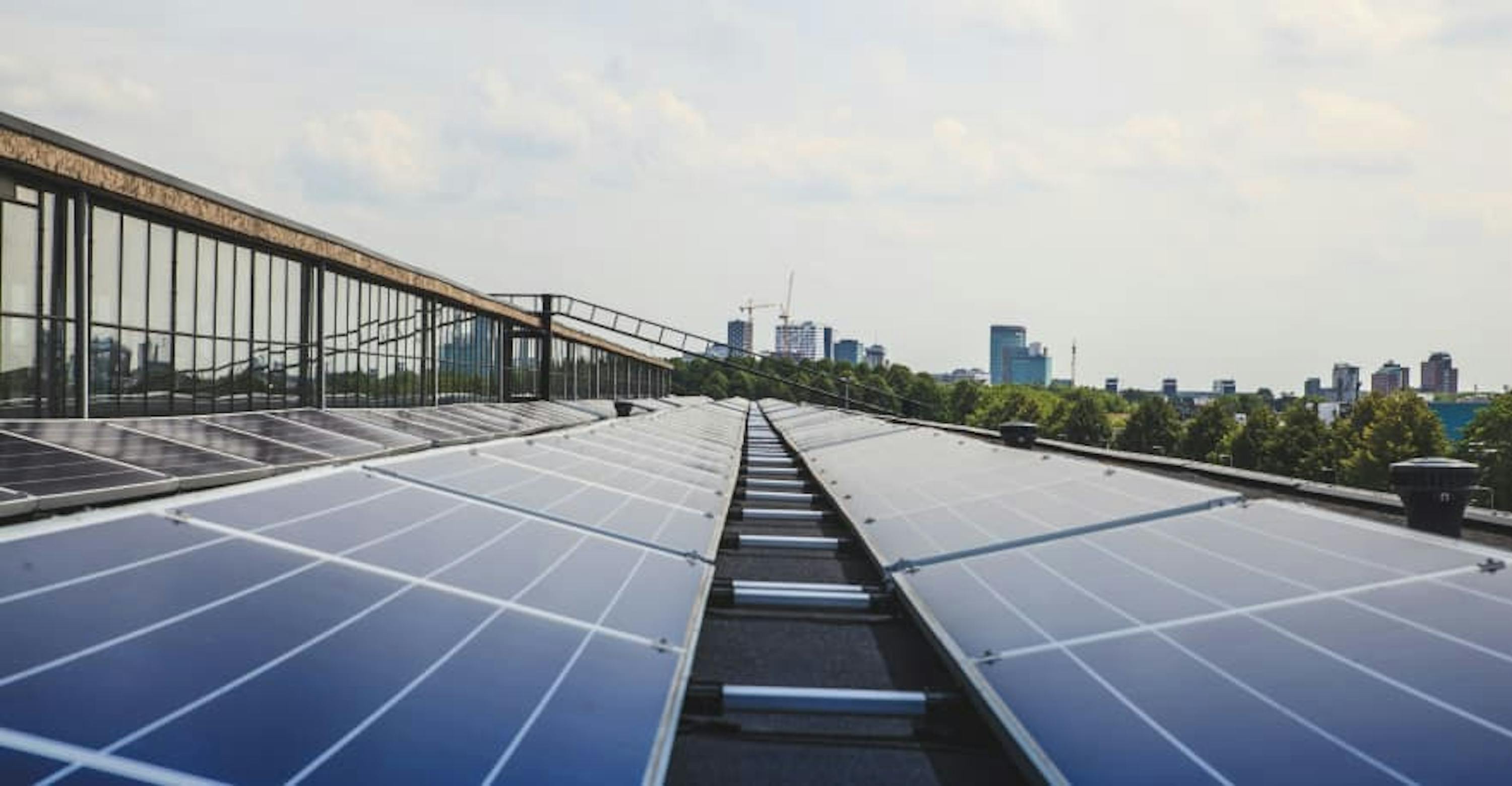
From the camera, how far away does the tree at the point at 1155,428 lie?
138 meters

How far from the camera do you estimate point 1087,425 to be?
15662 centimetres

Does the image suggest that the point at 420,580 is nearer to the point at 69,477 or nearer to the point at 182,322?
the point at 69,477

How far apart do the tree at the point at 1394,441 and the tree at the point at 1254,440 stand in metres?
14.2

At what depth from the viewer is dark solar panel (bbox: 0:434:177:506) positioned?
28.0 ft

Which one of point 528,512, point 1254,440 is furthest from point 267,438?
point 1254,440

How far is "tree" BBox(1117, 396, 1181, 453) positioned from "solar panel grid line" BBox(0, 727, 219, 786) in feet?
476

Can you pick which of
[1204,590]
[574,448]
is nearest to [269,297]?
[574,448]

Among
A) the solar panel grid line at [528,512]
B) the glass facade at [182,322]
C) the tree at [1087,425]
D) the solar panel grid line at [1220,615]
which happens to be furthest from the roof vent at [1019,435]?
the tree at [1087,425]

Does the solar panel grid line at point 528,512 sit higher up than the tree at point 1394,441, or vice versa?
the solar panel grid line at point 528,512

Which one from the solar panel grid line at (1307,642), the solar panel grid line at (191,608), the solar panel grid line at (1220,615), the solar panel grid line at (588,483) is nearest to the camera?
the solar panel grid line at (191,608)

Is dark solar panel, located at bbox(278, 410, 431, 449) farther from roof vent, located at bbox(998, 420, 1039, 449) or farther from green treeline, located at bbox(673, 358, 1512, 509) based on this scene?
green treeline, located at bbox(673, 358, 1512, 509)

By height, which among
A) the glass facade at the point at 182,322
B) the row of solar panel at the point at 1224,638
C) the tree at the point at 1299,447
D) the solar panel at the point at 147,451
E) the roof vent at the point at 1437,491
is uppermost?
the glass facade at the point at 182,322

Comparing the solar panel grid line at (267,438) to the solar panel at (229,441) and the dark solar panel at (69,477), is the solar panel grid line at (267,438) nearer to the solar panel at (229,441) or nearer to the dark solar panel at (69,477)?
the solar panel at (229,441)

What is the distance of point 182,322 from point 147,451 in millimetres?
19586
